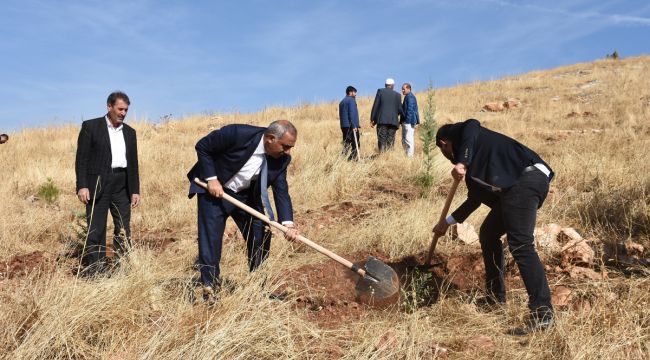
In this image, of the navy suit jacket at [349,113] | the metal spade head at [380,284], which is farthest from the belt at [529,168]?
the navy suit jacket at [349,113]

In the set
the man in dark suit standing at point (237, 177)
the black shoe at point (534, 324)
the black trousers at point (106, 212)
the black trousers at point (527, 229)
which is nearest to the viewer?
the black shoe at point (534, 324)

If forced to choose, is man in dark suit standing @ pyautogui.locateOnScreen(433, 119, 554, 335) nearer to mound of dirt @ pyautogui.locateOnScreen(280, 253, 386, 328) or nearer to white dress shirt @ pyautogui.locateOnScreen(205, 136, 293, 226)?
mound of dirt @ pyautogui.locateOnScreen(280, 253, 386, 328)

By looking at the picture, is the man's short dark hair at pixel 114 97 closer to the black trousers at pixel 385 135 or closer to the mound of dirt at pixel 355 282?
the mound of dirt at pixel 355 282

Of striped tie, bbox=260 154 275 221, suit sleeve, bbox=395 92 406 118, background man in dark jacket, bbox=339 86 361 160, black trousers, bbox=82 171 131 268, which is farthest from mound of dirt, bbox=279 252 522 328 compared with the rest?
suit sleeve, bbox=395 92 406 118

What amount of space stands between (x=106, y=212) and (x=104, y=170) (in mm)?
408

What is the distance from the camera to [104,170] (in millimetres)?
4727

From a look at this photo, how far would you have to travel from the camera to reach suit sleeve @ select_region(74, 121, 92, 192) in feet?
15.4

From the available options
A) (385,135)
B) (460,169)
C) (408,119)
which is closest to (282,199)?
(460,169)

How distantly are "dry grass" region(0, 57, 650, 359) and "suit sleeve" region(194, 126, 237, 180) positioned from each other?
83 cm

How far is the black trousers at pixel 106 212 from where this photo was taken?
4.74 metres

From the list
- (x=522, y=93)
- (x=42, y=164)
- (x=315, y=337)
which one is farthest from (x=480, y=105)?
(x=315, y=337)

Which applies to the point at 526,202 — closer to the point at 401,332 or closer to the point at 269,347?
the point at 401,332

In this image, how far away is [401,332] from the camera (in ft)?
10.5

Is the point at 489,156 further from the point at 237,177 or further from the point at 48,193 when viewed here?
the point at 48,193
